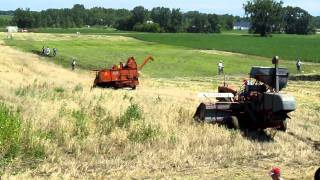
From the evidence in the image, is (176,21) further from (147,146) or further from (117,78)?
(147,146)

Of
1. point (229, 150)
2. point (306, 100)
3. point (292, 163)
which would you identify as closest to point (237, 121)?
point (229, 150)

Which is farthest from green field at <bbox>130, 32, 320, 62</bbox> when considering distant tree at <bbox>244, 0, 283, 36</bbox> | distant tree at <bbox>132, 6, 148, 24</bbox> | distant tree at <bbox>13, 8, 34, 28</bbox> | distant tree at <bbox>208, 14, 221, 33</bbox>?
distant tree at <bbox>132, 6, 148, 24</bbox>

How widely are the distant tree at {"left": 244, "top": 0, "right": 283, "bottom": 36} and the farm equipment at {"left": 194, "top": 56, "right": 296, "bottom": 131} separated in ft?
476

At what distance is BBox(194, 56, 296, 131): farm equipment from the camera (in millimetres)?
13523

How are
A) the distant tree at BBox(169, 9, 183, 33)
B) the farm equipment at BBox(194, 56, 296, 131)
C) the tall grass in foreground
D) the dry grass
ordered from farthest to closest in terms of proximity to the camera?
the distant tree at BBox(169, 9, 183, 33), the farm equipment at BBox(194, 56, 296, 131), the tall grass in foreground, the dry grass

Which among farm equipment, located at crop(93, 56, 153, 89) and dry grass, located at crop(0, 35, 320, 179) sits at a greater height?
dry grass, located at crop(0, 35, 320, 179)

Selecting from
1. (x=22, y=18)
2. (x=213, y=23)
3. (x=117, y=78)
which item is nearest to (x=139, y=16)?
(x=213, y=23)

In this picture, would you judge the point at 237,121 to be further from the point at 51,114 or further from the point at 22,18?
the point at 22,18

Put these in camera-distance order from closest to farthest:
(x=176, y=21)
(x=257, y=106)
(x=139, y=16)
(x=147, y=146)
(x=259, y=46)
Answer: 1. (x=147, y=146)
2. (x=257, y=106)
3. (x=259, y=46)
4. (x=176, y=21)
5. (x=139, y=16)

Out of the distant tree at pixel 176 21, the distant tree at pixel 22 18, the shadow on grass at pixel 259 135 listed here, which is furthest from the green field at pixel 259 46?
the distant tree at pixel 176 21

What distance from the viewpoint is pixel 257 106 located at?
14.4 meters

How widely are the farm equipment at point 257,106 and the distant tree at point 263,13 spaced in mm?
144947

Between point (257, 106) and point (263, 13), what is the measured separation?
494ft

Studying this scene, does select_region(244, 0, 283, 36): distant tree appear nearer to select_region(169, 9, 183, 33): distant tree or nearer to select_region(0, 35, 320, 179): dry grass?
select_region(169, 9, 183, 33): distant tree
